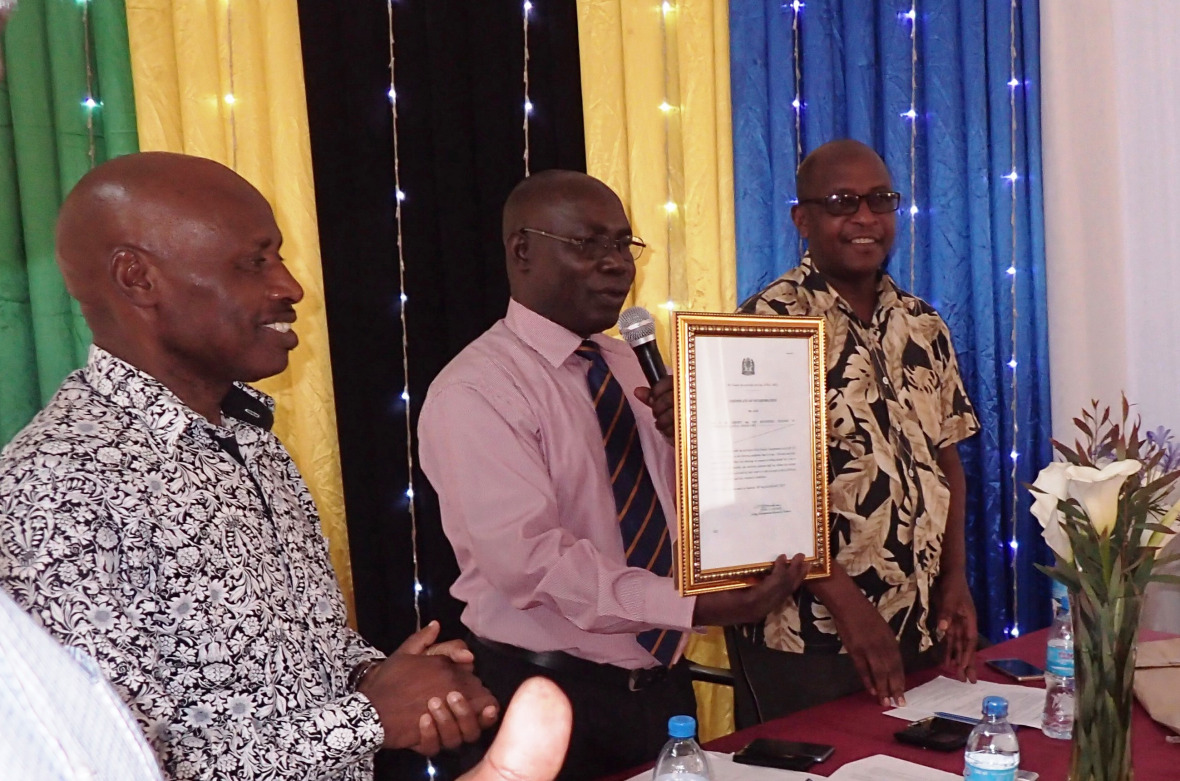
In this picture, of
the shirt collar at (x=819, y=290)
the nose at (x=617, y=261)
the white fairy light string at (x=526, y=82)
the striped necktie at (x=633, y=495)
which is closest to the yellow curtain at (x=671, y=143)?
the white fairy light string at (x=526, y=82)

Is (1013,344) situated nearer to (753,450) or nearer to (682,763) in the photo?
(753,450)

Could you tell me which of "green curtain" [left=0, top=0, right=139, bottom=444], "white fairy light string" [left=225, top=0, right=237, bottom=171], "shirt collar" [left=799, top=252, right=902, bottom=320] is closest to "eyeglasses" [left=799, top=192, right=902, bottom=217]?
"shirt collar" [left=799, top=252, right=902, bottom=320]

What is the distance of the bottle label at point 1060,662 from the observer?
1979mm

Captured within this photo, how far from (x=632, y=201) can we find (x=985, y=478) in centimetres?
194

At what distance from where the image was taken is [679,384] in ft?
6.00

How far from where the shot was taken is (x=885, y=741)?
1869mm

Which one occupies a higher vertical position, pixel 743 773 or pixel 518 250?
pixel 518 250

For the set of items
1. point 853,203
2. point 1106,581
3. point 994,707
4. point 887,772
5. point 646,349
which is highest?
point 853,203

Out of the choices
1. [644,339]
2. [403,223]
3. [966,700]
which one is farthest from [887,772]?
[403,223]

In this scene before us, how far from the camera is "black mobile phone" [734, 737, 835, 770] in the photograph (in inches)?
68.4

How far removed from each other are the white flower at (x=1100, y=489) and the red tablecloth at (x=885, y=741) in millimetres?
479

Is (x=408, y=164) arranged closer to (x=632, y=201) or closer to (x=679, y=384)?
(x=632, y=201)

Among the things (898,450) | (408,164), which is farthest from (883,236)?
(408,164)

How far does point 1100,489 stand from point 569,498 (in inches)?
43.0
